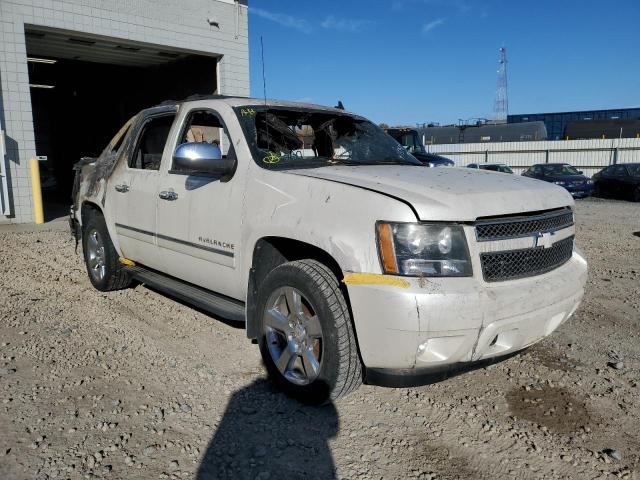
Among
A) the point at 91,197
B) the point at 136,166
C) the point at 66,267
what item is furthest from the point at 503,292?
the point at 66,267

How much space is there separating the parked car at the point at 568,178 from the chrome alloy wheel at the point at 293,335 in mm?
18172

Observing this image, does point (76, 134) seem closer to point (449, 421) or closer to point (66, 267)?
point (66, 267)

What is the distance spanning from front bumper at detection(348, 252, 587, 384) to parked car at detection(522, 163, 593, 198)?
59.2 feet

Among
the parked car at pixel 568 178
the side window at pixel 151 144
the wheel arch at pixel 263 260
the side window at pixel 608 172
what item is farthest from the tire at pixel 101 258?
the side window at pixel 608 172

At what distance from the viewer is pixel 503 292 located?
8.93 ft

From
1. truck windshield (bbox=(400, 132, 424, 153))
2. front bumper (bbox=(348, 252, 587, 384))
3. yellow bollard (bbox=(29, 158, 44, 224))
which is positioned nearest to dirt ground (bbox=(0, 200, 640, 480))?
front bumper (bbox=(348, 252, 587, 384))

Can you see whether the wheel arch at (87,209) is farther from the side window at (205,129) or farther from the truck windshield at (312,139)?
the truck windshield at (312,139)

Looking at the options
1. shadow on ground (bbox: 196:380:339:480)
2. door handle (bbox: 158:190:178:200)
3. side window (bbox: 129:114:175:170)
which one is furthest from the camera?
side window (bbox: 129:114:175:170)

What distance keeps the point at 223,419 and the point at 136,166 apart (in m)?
2.70

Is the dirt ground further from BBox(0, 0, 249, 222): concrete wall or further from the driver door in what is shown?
BBox(0, 0, 249, 222): concrete wall

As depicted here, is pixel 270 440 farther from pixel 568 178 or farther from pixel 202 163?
pixel 568 178

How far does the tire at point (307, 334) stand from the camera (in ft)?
9.35

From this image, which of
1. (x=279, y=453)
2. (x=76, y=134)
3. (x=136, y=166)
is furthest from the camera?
(x=76, y=134)

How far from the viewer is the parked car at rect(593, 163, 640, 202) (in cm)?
1944
